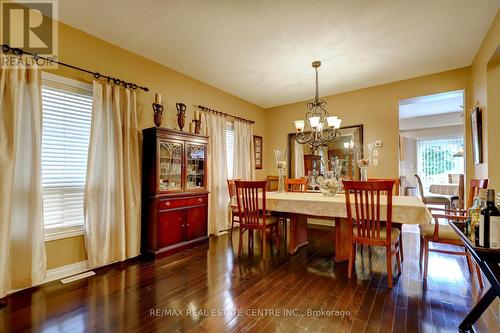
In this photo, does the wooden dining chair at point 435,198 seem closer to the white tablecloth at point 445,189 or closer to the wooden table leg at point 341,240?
the white tablecloth at point 445,189

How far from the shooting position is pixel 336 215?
2582mm

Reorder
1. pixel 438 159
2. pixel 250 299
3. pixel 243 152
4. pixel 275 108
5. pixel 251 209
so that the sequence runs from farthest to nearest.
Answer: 1. pixel 438 159
2. pixel 275 108
3. pixel 243 152
4. pixel 251 209
5. pixel 250 299

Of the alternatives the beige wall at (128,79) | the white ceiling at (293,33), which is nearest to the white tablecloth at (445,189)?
the white ceiling at (293,33)

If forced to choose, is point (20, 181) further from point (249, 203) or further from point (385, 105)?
point (385, 105)

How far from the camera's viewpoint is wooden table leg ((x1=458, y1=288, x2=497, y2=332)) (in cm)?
151

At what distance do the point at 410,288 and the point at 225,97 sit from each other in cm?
410

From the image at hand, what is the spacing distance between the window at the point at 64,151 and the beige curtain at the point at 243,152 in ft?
8.48

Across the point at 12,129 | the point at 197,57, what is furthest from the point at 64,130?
the point at 197,57

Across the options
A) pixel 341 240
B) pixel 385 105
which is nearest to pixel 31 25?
pixel 341 240

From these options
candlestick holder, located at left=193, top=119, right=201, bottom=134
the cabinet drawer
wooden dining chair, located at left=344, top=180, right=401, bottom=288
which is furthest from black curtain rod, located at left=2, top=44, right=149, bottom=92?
wooden dining chair, located at left=344, top=180, right=401, bottom=288

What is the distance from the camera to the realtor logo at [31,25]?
2.21 meters

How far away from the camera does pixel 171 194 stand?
3152mm

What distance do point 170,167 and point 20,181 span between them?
1512 millimetres

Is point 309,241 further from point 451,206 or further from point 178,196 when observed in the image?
point 451,206
